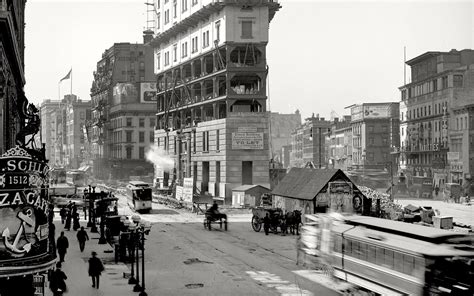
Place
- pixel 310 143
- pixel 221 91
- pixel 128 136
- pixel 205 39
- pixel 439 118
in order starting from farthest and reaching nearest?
1. pixel 310 143
2. pixel 128 136
3. pixel 439 118
4. pixel 205 39
5. pixel 221 91

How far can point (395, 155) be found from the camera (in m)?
125

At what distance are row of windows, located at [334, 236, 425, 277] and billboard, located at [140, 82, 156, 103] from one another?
367 feet

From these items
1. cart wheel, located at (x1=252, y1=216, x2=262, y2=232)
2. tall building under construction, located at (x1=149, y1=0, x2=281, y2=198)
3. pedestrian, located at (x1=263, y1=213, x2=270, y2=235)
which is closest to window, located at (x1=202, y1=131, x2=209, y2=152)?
tall building under construction, located at (x1=149, y1=0, x2=281, y2=198)

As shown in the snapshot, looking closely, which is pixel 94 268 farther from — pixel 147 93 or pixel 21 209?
pixel 147 93

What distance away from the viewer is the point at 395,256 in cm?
2014

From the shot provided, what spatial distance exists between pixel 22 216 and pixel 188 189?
190 ft

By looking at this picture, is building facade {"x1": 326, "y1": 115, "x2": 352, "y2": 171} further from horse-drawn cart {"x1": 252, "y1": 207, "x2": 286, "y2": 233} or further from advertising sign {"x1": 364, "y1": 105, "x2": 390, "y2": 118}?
horse-drawn cart {"x1": 252, "y1": 207, "x2": 286, "y2": 233}

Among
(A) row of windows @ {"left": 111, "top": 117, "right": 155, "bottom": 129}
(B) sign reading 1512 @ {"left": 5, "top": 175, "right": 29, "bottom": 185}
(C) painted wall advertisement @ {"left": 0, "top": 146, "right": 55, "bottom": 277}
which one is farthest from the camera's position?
(A) row of windows @ {"left": 111, "top": 117, "right": 155, "bottom": 129}

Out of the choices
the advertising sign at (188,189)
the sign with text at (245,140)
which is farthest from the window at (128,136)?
the advertising sign at (188,189)

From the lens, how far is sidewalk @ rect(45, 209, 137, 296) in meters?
25.7

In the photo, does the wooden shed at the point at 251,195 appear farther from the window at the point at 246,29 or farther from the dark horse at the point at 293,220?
the dark horse at the point at 293,220

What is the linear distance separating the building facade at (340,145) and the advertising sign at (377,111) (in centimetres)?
1156

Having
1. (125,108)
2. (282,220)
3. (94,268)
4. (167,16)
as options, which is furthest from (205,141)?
(94,268)

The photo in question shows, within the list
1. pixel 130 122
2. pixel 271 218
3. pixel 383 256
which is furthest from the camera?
pixel 130 122
